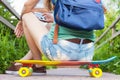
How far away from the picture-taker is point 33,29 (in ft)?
13.7

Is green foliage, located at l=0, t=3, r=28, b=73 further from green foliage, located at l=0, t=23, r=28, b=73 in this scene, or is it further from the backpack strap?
the backpack strap

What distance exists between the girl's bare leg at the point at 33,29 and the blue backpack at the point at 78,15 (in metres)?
0.27

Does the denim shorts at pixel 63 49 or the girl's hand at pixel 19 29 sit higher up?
the girl's hand at pixel 19 29

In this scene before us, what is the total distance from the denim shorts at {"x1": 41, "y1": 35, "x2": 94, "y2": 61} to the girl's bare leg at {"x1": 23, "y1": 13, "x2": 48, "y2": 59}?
0.22 feet

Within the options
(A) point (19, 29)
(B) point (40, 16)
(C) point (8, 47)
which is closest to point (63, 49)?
(B) point (40, 16)

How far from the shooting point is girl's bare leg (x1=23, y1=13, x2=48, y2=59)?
4.14 m

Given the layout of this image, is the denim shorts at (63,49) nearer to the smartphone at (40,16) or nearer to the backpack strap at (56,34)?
the backpack strap at (56,34)

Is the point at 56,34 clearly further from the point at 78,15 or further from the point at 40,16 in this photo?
the point at 40,16

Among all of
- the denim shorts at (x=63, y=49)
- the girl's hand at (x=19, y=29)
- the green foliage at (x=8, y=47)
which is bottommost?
the green foliage at (x=8, y=47)

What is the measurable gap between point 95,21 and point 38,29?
0.55m

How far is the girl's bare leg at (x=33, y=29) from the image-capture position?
13.6 ft

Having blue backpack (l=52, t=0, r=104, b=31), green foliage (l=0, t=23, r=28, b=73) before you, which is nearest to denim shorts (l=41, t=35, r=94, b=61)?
blue backpack (l=52, t=0, r=104, b=31)

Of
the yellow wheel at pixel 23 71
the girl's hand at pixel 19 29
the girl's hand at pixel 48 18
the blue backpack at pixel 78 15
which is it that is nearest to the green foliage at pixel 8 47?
the girl's hand at pixel 19 29

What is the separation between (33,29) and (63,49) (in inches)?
13.7
